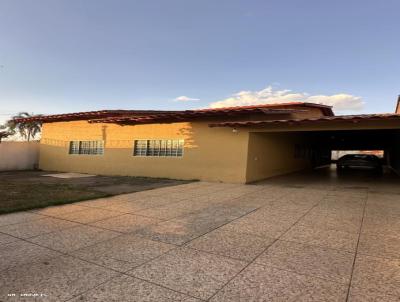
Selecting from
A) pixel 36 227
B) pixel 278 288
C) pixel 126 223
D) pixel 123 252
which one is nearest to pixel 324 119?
pixel 126 223

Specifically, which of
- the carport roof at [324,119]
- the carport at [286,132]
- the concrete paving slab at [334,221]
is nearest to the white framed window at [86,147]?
the carport roof at [324,119]

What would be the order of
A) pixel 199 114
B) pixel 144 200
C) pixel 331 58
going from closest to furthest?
1. pixel 144 200
2. pixel 199 114
3. pixel 331 58

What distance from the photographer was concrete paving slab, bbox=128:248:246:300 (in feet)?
10.7

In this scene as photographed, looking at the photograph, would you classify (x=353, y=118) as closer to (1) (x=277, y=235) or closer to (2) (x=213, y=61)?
(1) (x=277, y=235)

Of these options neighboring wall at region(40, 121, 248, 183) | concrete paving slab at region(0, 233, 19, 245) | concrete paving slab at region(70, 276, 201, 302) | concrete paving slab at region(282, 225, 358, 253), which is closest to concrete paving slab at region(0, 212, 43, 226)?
concrete paving slab at region(0, 233, 19, 245)

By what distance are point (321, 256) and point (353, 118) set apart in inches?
292

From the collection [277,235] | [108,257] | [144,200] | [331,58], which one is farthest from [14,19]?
[331,58]

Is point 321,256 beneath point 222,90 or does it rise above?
Result: beneath

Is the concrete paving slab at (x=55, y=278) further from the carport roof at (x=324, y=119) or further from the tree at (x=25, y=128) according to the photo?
the tree at (x=25, y=128)

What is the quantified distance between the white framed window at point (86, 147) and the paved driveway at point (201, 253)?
1038 centimetres

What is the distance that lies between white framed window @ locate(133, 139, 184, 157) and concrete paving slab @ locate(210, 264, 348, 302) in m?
11.1

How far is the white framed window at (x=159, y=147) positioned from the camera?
574 inches

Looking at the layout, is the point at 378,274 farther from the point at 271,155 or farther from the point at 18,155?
the point at 18,155

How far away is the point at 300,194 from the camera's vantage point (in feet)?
32.4
